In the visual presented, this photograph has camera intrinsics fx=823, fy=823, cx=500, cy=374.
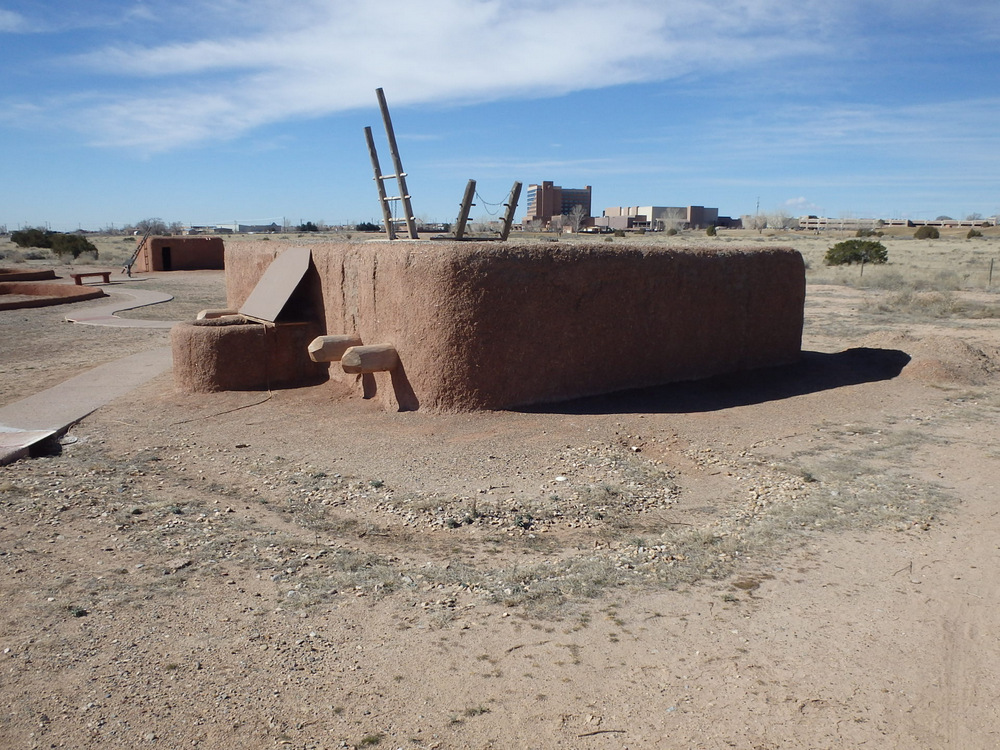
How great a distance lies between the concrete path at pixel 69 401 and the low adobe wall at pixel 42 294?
897cm

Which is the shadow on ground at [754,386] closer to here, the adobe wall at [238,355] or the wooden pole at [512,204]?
the wooden pole at [512,204]

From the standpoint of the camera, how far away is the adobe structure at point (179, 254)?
1278 inches

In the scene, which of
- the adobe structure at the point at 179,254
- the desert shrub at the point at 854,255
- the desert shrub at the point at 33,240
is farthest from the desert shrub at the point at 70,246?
the desert shrub at the point at 854,255

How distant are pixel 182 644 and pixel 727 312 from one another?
7262 mm

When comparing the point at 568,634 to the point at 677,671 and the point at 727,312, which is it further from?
the point at 727,312

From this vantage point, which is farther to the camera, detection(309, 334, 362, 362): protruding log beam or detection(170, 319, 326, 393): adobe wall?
detection(170, 319, 326, 393): adobe wall

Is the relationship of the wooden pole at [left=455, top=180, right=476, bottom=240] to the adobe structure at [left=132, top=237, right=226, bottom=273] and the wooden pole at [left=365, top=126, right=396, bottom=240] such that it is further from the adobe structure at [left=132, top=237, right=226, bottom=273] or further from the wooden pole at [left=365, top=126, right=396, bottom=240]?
the adobe structure at [left=132, top=237, right=226, bottom=273]

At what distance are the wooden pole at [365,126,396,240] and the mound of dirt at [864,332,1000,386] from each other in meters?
6.40

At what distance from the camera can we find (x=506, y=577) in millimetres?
4621

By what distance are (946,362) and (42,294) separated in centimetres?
2215

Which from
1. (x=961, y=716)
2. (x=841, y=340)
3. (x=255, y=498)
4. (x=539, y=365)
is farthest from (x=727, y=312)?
(x=961, y=716)

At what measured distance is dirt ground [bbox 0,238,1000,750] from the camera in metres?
3.35

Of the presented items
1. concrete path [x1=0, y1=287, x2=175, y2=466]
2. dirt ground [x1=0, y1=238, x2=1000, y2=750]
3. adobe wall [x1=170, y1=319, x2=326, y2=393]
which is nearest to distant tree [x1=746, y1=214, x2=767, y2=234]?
concrete path [x1=0, y1=287, x2=175, y2=466]

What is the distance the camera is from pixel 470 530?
5363mm
